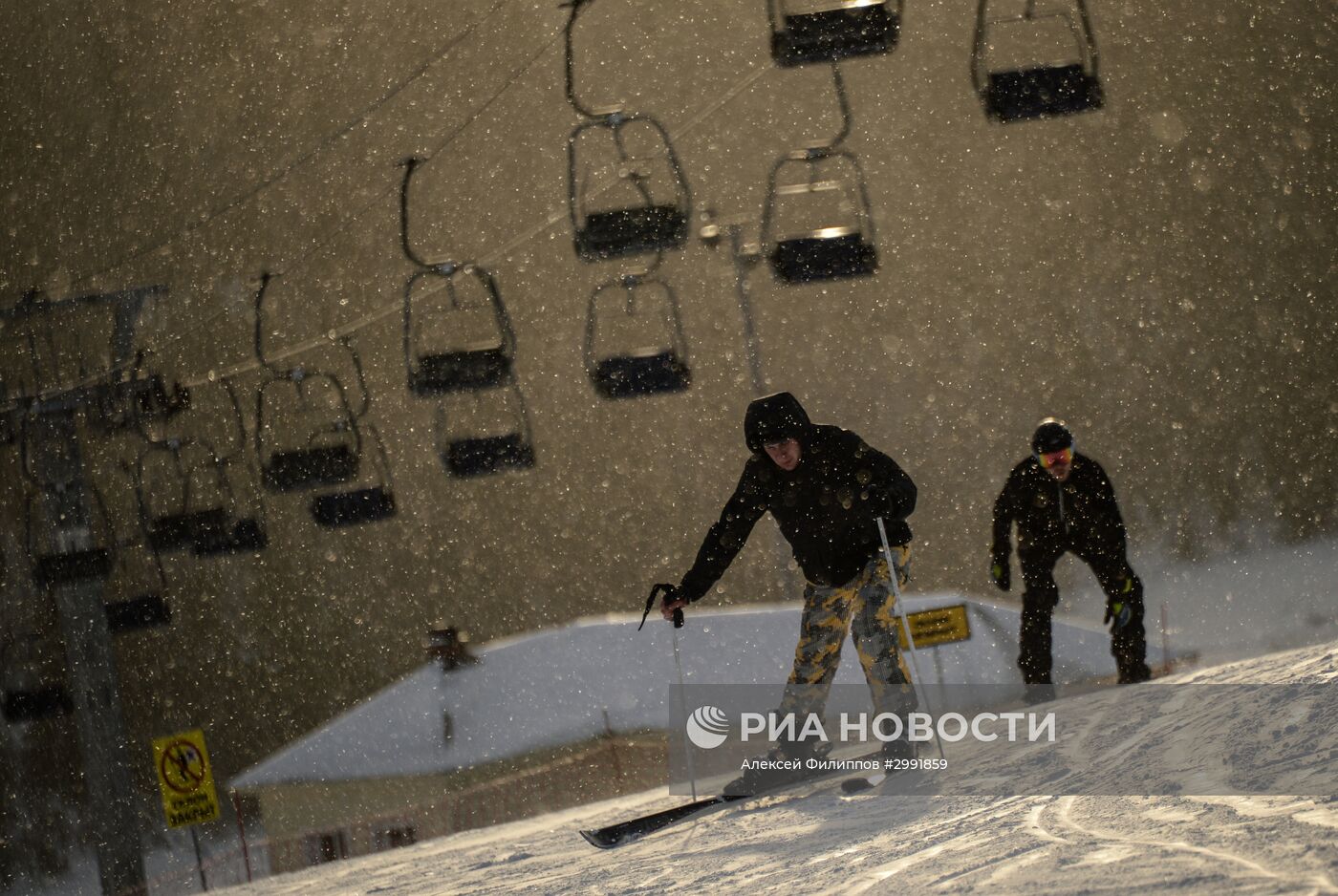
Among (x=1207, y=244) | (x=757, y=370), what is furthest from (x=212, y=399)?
(x=1207, y=244)

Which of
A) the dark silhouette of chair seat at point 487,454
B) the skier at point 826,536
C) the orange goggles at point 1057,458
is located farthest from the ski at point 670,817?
the dark silhouette of chair seat at point 487,454

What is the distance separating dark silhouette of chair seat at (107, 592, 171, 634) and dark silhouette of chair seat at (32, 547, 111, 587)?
0.30 m

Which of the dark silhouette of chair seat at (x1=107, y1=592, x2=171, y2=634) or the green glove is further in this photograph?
the dark silhouette of chair seat at (x1=107, y1=592, x2=171, y2=634)

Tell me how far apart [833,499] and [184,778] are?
547 centimetres

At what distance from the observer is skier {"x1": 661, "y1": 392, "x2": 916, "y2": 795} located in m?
3.73

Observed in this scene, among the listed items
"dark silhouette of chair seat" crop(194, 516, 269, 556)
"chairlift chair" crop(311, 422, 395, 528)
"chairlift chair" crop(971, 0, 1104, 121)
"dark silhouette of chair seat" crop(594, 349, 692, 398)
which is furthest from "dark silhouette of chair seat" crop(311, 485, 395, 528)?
"chairlift chair" crop(971, 0, 1104, 121)

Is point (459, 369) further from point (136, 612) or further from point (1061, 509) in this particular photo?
point (136, 612)

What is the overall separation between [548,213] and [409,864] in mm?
9985

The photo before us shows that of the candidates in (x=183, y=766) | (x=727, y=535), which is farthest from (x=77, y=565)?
(x=727, y=535)

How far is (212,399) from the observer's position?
48.3 feet

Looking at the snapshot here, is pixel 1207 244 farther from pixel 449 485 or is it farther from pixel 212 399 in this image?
pixel 212 399

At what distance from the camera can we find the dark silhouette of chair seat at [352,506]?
8031 millimetres

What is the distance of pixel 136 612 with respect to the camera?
9.40 metres

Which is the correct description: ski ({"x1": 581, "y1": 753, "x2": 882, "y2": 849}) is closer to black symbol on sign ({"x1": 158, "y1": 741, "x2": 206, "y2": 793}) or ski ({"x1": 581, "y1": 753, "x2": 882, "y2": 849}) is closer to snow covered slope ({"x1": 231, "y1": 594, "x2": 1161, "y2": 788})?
snow covered slope ({"x1": 231, "y1": 594, "x2": 1161, "y2": 788})
